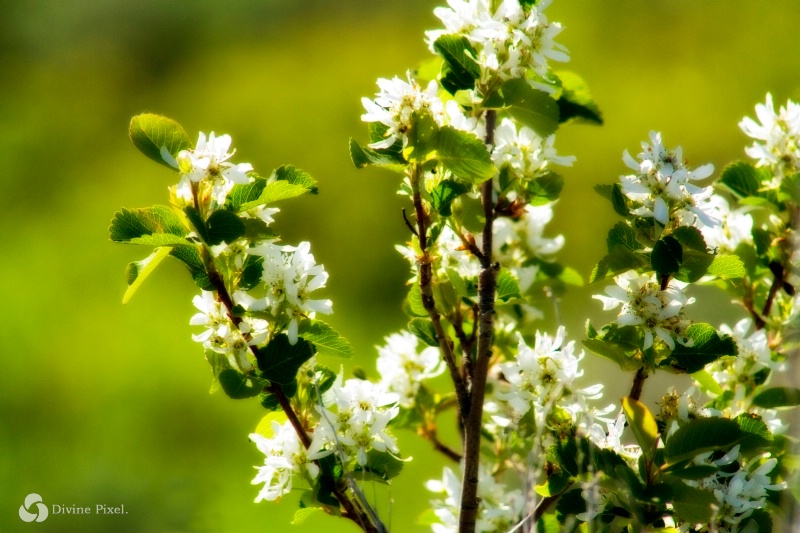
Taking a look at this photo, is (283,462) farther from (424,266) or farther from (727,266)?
(727,266)

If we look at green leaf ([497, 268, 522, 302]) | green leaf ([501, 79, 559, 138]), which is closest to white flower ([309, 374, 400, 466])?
green leaf ([497, 268, 522, 302])

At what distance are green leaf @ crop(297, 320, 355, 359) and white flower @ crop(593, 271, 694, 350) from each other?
221 millimetres

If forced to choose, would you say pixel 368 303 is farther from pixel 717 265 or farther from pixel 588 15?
pixel 717 265

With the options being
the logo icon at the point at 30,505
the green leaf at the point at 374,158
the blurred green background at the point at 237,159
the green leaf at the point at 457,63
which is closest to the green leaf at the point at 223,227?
the green leaf at the point at 374,158

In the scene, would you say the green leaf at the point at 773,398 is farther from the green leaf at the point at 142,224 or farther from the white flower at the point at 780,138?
the green leaf at the point at 142,224

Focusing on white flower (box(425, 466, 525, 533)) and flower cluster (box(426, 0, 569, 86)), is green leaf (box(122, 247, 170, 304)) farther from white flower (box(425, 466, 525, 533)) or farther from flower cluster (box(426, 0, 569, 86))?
white flower (box(425, 466, 525, 533))

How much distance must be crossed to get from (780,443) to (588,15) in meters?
3.12

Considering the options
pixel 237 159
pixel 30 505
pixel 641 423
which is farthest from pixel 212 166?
pixel 237 159

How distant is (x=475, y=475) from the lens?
0.74 m

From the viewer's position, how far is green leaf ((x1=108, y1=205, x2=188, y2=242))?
67cm

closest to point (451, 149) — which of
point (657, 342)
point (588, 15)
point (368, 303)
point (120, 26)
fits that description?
point (657, 342)

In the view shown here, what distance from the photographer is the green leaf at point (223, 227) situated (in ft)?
2.11

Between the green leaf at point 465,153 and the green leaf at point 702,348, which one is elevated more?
the green leaf at point 465,153

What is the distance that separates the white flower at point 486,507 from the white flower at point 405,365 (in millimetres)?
98
